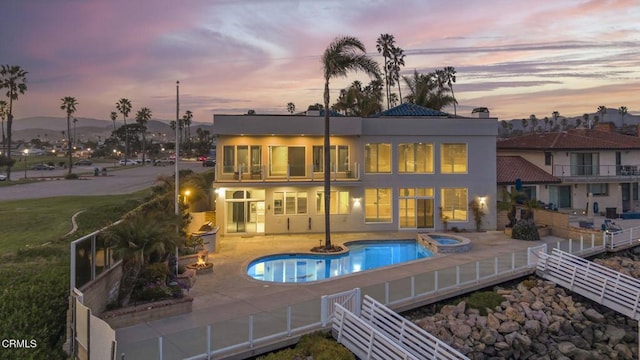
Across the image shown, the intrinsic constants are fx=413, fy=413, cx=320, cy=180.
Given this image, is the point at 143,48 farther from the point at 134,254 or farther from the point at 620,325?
the point at 620,325

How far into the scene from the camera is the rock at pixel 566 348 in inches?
460

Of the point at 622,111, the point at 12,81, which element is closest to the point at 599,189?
the point at 12,81

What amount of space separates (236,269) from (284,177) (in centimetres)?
827

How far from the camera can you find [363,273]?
14750mm

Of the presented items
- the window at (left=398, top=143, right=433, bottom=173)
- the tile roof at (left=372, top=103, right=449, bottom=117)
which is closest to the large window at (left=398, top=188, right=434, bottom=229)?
the window at (left=398, top=143, right=433, bottom=173)

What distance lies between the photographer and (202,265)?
1480 cm

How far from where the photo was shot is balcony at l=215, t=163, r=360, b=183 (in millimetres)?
22016

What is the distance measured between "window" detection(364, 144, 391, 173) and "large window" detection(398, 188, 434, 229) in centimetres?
166

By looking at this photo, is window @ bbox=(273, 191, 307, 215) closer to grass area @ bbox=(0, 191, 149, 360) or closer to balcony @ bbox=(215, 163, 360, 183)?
balcony @ bbox=(215, 163, 360, 183)

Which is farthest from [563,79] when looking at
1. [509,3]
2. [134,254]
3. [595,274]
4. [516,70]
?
[134,254]

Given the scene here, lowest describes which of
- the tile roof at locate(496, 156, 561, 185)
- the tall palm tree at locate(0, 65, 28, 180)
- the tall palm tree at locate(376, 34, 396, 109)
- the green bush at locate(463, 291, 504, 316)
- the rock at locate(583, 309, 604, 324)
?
the rock at locate(583, 309, 604, 324)

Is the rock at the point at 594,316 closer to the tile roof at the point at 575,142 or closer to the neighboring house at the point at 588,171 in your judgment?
the neighboring house at the point at 588,171

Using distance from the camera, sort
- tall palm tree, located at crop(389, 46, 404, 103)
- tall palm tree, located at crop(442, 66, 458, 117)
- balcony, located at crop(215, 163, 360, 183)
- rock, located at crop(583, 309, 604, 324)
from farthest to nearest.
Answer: tall palm tree, located at crop(442, 66, 458, 117)
tall palm tree, located at crop(389, 46, 404, 103)
balcony, located at crop(215, 163, 360, 183)
rock, located at crop(583, 309, 604, 324)

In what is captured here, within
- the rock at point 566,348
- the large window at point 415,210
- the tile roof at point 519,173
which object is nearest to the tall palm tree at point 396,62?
the tile roof at point 519,173
